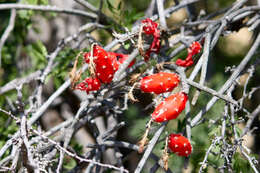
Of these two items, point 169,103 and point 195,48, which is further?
point 195,48

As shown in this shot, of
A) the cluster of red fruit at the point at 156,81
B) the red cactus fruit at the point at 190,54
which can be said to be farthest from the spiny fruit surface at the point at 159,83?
the red cactus fruit at the point at 190,54

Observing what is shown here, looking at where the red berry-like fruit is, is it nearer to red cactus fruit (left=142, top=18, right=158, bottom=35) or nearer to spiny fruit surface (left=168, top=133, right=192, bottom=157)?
red cactus fruit (left=142, top=18, right=158, bottom=35)

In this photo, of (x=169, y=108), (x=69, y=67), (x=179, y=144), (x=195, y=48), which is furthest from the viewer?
(x=69, y=67)

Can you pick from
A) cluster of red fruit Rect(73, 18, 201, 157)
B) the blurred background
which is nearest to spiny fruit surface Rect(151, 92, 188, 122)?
cluster of red fruit Rect(73, 18, 201, 157)

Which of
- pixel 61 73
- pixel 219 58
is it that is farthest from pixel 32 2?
pixel 219 58

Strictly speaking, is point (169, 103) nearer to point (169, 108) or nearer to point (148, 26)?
point (169, 108)

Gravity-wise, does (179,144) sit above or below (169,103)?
below

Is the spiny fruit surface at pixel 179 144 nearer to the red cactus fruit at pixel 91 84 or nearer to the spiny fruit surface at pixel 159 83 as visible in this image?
the spiny fruit surface at pixel 159 83

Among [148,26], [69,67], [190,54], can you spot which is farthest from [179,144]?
[69,67]

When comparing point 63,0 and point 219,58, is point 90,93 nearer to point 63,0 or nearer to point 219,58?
point 63,0
